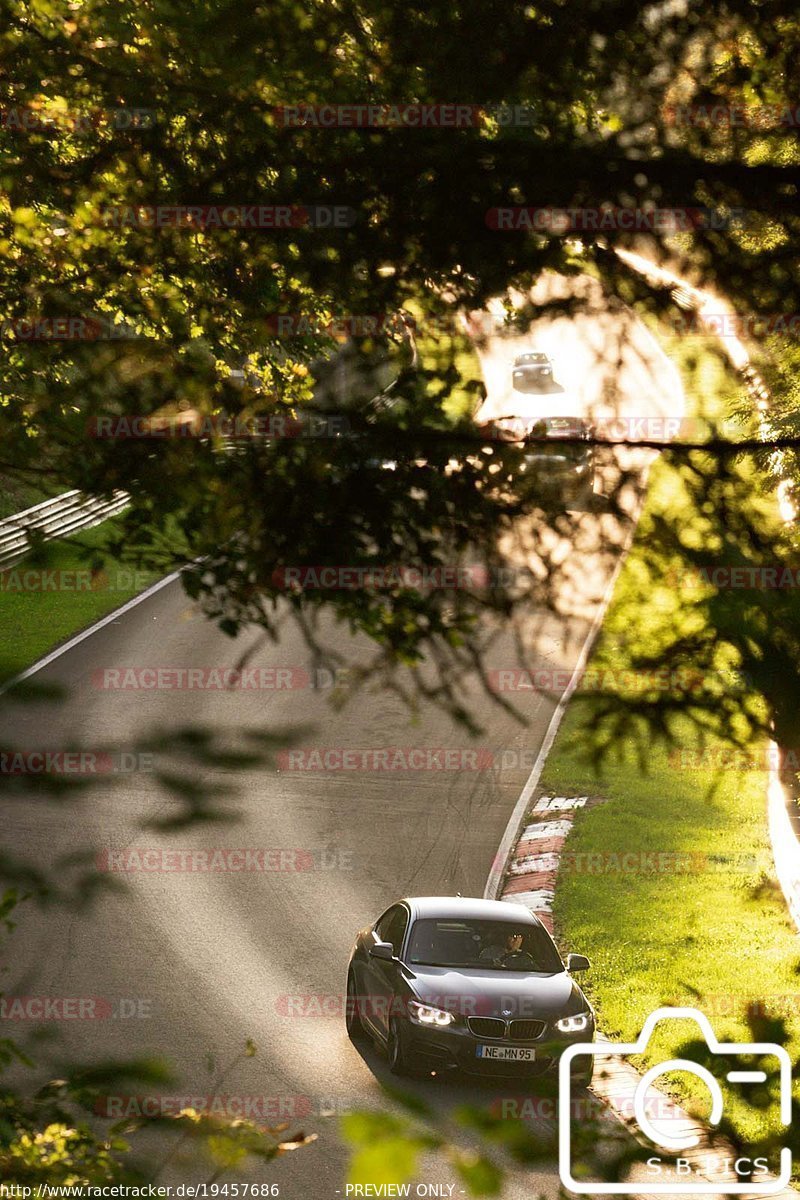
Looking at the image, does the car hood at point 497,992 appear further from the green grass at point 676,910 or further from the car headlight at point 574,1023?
the green grass at point 676,910

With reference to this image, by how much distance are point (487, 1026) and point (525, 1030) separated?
1.12 feet

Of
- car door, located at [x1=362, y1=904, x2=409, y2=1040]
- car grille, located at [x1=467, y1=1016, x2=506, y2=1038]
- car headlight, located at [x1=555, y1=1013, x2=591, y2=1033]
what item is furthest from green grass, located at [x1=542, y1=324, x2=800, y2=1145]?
car door, located at [x1=362, y1=904, x2=409, y2=1040]

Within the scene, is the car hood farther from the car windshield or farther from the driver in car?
the driver in car

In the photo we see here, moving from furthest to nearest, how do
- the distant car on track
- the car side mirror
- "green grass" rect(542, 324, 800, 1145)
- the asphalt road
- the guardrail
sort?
"green grass" rect(542, 324, 800, 1145)
the distant car on track
the car side mirror
the asphalt road
the guardrail

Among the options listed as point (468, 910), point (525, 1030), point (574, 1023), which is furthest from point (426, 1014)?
point (574, 1023)

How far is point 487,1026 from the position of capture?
428 inches

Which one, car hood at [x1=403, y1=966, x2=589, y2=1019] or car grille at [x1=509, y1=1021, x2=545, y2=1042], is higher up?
car hood at [x1=403, y1=966, x2=589, y2=1019]

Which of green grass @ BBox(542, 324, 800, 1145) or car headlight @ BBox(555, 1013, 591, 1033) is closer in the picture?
car headlight @ BBox(555, 1013, 591, 1033)

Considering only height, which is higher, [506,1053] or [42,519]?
[42,519]

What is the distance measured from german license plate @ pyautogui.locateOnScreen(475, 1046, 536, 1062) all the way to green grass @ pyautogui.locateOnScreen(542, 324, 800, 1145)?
3.87 ft

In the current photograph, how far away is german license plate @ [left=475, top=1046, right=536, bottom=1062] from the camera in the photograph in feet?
35.2

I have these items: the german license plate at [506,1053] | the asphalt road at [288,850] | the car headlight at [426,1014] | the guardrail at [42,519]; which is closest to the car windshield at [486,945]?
the car headlight at [426,1014]

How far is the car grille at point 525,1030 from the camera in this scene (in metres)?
10.9

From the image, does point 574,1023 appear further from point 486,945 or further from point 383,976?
point 383,976
